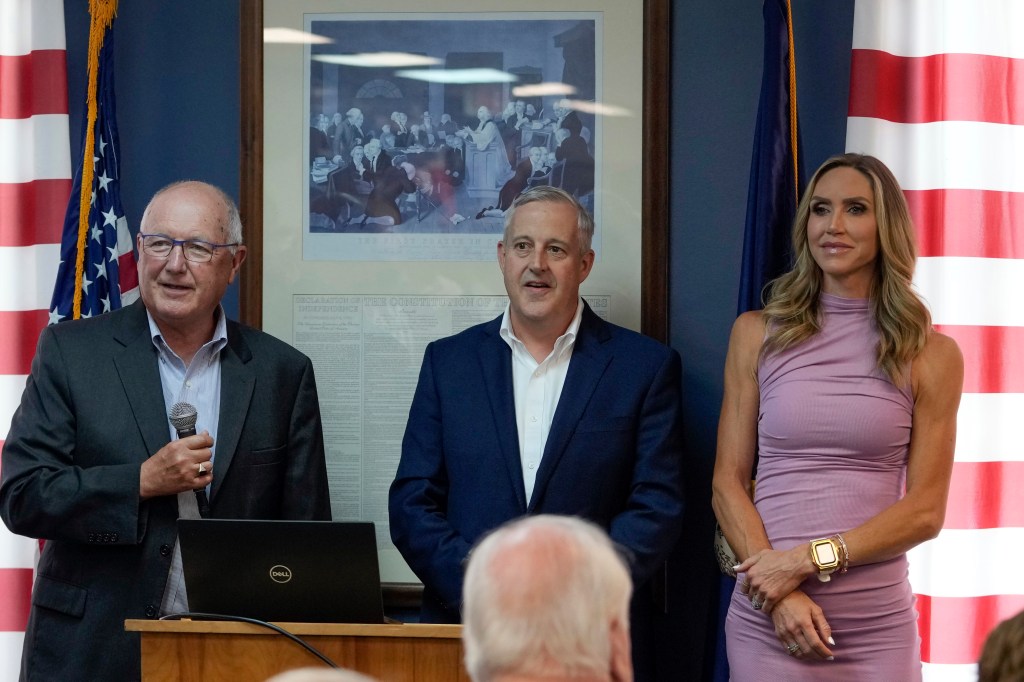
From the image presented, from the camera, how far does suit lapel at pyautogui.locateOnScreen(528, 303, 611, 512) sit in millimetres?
2752

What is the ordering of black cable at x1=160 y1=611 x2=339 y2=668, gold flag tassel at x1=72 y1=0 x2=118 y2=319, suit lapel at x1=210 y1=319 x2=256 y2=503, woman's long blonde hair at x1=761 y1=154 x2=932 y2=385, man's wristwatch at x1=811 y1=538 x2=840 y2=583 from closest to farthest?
1. black cable at x1=160 y1=611 x2=339 y2=668
2. man's wristwatch at x1=811 y1=538 x2=840 y2=583
3. woman's long blonde hair at x1=761 y1=154 x2=932 y2=385
4. suit lapel at x1=210 y1=319 x2=256 y2=503
5. gold flag tassel at x1=72 y1=0 x2=118 y2=319

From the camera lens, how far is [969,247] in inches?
126

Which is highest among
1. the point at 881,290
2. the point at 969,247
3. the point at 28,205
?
the point at 28,205

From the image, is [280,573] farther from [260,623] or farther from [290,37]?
[290,37]

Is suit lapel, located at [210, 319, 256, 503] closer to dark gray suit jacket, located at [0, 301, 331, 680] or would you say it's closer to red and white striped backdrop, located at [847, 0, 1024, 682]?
dark gray suit jacket, located at [0, 301, 331, 680]

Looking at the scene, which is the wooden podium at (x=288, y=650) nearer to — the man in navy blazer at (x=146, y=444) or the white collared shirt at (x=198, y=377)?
the man in navy blazer at (x=146, y=444)

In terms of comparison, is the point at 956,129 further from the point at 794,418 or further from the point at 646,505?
the point at 646,505

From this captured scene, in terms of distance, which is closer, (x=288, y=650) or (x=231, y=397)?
(x=288, y=650)

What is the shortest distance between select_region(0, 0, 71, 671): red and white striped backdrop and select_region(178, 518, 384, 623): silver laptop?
4.83 feet

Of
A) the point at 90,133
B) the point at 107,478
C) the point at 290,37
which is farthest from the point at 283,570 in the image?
the point at 290,37

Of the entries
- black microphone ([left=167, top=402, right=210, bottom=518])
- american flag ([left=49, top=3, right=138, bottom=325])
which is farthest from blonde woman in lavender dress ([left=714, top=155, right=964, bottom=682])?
american flag ([left=49, top=3, right=138, bottom=325])

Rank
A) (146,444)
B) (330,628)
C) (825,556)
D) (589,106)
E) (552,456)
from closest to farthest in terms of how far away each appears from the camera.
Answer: (330,628) → (825,556) → (146,444) → (552,456) → (589,106)

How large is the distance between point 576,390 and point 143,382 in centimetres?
108

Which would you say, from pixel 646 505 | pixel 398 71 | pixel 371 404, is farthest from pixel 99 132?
pixel 646 505
